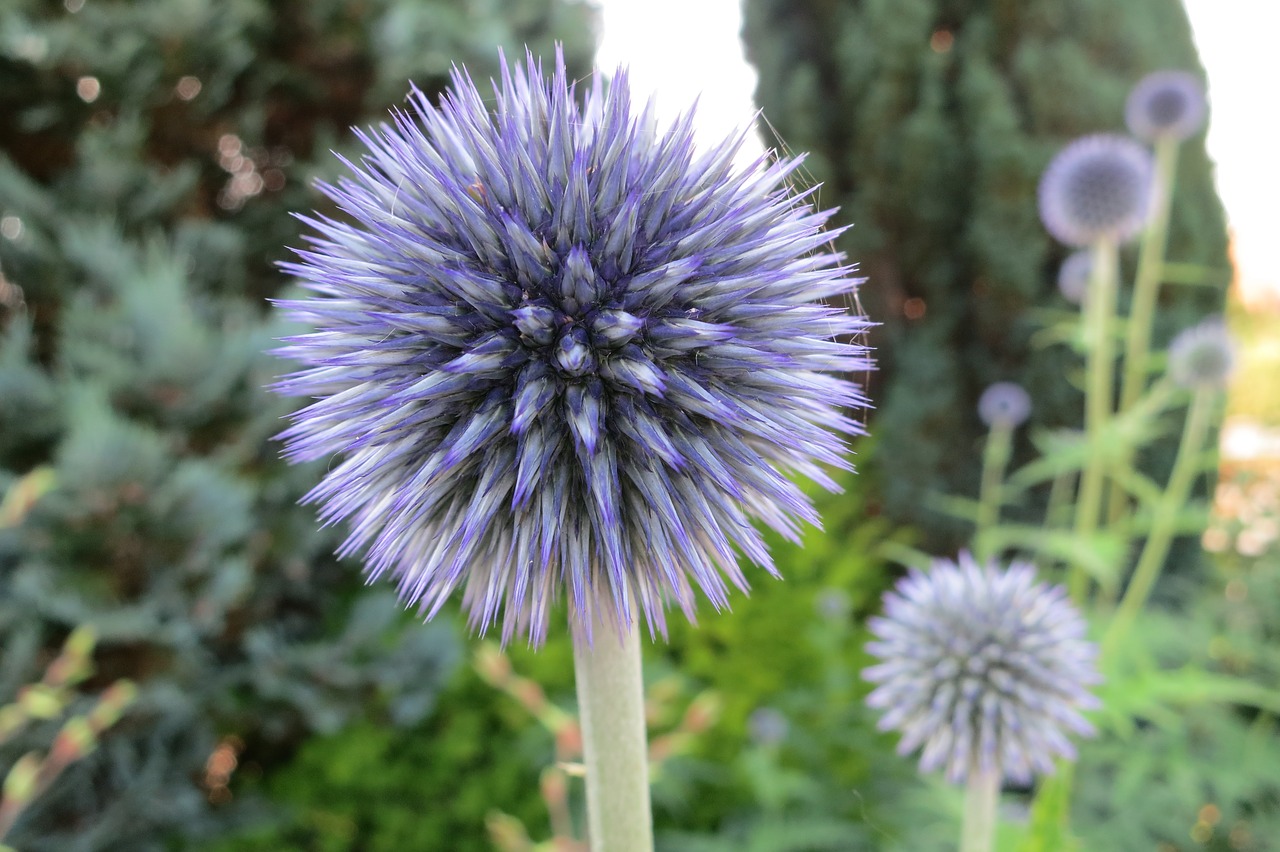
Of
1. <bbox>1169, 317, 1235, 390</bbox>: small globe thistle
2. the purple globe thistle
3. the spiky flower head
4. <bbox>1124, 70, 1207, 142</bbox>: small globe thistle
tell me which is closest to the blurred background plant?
the spiky flower head

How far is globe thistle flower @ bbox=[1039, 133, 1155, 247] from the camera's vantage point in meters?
2.58

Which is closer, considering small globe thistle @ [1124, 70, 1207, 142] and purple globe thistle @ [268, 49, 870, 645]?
purple globe thistle @ [268, 49, 870, 645]

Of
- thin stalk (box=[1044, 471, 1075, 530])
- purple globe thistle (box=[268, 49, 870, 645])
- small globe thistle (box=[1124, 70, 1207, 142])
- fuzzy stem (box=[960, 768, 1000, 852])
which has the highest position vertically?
small globe thistle (box=[1124, 70, 1207, 142])

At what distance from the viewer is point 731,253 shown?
0.91 metres

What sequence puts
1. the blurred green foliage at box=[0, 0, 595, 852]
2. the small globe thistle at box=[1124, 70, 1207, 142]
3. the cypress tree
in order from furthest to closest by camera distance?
the cypress tree
the small globe thistle at box=[1124, 70, 1207, 142]
the blurred green foliage at box=[0, 0, 595, 852]

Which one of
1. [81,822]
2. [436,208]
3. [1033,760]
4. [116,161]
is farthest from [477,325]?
[81,822]

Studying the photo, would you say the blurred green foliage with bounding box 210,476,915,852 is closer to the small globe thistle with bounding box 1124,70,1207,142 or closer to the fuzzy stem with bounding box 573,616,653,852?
the small globe thistle with bounding box 1124,70,1207,142

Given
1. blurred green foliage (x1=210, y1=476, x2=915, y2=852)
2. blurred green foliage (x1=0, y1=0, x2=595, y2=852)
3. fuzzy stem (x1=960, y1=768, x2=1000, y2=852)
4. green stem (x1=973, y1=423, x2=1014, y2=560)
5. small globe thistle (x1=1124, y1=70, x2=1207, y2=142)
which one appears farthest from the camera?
green stem (x1=973, y1=423, x2=1014, y2=560)

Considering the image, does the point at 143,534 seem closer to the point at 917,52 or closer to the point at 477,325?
the point at 477,325

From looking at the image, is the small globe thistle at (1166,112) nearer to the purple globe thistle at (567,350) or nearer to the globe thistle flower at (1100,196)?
the globe thistle flower at (1100,196)

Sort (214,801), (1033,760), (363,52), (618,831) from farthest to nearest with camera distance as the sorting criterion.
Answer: (363,52) < (214,801) < (1033,760) < (618,831)

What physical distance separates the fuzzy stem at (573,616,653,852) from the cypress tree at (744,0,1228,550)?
346 cm

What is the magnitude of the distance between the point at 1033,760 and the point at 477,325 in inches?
45.0

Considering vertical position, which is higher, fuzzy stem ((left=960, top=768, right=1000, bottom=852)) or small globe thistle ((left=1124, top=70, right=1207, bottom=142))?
Result: small globe thistle ((left=1124, top=70, right=1207, bottom=142))
